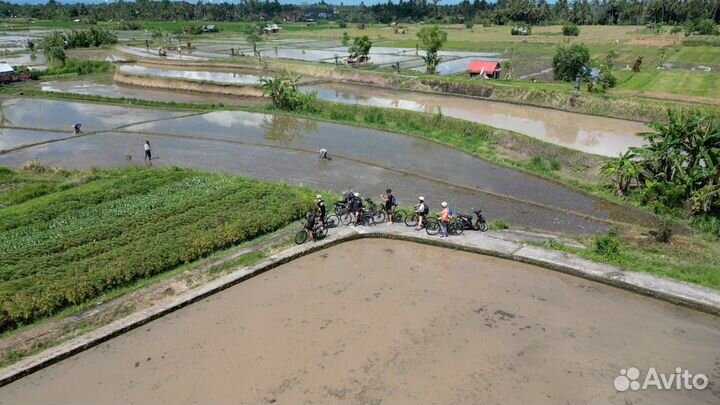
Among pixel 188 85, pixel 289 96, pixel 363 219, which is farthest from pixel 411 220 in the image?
pixel 188 85

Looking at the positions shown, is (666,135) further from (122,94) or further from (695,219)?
(122,94)

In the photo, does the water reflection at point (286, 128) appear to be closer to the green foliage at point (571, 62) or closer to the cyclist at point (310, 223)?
the cyclist at point (310, 223)

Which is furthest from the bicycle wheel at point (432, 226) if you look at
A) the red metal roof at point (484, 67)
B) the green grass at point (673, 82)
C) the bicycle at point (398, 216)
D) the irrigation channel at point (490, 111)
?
the red metal roof at point (484, 67)

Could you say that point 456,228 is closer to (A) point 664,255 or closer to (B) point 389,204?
(B) point 389,204

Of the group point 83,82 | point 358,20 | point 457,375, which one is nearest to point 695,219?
point 457,375

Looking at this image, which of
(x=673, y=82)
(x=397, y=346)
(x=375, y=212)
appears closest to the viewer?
(x=397, y=346)
